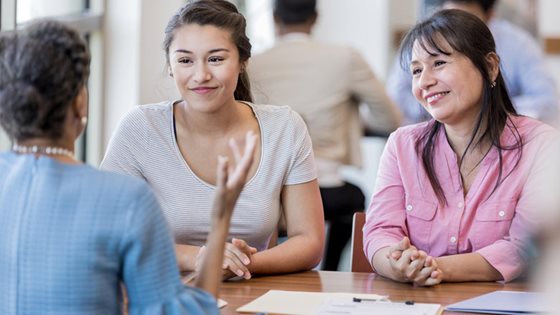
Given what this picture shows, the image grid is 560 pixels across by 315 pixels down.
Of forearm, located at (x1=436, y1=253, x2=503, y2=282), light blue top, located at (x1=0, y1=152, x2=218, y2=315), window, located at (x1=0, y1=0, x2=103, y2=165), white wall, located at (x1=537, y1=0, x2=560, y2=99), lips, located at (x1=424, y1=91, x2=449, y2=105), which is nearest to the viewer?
light blue top, located at (x1=0, y1=152, x2=218, y2=315)

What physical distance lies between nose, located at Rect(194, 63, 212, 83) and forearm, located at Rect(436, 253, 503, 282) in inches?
28.2

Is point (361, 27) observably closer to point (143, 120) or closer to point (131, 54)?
point (131, 54)

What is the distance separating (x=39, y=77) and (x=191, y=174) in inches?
45.1

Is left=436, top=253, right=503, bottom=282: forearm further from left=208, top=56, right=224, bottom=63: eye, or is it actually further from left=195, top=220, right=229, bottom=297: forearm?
left=195, top=220, right=229, bottom=297: forearm

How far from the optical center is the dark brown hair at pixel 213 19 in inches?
97.7

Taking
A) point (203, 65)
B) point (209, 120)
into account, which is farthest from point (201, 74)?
point (209, 120)

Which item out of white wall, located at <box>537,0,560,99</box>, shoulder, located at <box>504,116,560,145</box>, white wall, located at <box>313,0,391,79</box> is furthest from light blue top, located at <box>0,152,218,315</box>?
white wall, located at <box>313,0,391,79</box>

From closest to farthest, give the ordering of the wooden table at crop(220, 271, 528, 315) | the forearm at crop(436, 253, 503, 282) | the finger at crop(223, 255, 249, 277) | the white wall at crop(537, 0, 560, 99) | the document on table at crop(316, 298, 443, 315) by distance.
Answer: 1. the document on table at crop(316, 298, 443, 315)
2. the wooden table at crop(220, 271, 528, 315)
3. the finger at crop(223, 255, 249, 277)
4. the forearm at crop(436, 253, 503, 282)
5. the white wall at crop(537, 0, 560, 99)

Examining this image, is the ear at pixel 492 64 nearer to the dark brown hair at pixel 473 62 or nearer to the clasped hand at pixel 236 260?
the dark brown hair at pixel 473 62

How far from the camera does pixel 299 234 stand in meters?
2.49

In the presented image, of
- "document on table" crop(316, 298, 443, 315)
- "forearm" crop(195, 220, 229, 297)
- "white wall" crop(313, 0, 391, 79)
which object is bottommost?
"document on table" crop(316, 298, 443, 315)

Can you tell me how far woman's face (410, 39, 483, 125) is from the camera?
8.27ft

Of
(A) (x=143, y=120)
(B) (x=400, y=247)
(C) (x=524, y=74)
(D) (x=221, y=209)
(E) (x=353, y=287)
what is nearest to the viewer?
(D) (x=221, y=209)

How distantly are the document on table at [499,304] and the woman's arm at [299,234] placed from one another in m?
0.51
